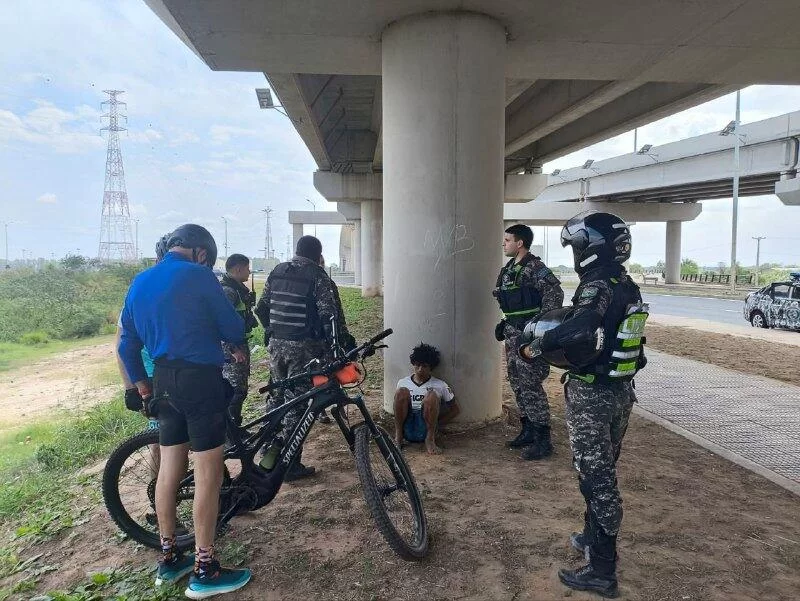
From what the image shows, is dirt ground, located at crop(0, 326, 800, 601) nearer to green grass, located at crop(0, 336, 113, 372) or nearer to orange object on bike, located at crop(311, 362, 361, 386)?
orange object on bike, located at crop(311, 362, 361, 386)

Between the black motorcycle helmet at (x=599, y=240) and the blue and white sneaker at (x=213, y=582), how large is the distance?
8.32 ft

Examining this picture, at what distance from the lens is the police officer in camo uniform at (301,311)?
4.43 meters

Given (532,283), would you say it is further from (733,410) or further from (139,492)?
(733,410)

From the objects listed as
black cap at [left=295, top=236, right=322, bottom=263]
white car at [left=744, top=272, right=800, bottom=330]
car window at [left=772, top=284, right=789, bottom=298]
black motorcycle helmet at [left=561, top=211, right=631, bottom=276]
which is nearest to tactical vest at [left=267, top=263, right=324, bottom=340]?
black cap at [left=295, top=236, right=322, bottom=263]

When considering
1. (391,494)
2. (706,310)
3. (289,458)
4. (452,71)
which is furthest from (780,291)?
(289,458)

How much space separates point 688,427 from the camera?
5.90m

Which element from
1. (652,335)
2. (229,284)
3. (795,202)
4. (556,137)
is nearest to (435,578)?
(229,284)


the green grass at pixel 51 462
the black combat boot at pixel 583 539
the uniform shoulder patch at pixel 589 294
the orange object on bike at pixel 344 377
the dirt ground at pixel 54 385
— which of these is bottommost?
the dirt ground at pixel 54 385

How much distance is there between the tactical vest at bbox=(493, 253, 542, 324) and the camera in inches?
191

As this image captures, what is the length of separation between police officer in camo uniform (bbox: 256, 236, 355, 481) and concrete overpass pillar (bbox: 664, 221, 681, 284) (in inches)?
1815

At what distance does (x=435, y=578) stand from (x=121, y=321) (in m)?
2.26

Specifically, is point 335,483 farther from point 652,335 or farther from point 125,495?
point 652,335

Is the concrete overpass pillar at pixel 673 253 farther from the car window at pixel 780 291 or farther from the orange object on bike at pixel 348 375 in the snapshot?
the orange object on bike at pixel 348 375

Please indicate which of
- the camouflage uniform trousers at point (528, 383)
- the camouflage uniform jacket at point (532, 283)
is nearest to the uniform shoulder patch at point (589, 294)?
the camouflage uniform jacket at point (532, 283)
